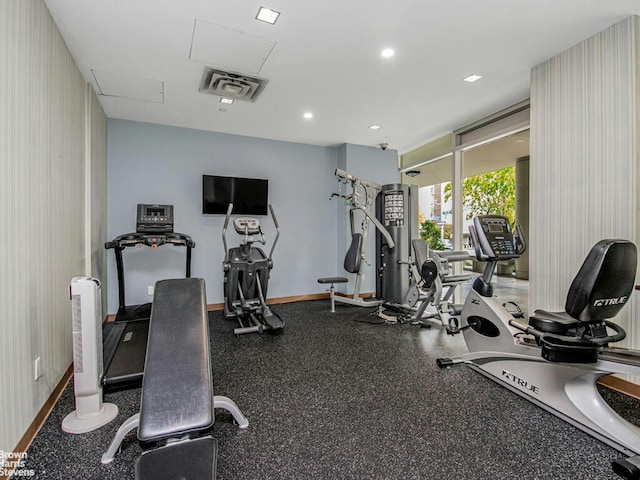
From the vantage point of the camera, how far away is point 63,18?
7.74 ft

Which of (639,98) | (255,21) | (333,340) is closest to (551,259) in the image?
(639,98)

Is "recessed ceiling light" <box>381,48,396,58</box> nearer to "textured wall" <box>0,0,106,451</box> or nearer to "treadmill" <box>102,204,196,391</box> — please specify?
"textured wall" <box>0,0,106,451</box>

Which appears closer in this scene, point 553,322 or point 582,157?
point 553,322

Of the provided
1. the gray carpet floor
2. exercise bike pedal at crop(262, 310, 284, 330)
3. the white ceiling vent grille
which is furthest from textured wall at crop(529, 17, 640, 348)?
the white ceiling vent grille

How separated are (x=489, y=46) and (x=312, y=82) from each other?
172 cm

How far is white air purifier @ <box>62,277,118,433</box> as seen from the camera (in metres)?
1.94

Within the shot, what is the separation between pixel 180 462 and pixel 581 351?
2.32 meters

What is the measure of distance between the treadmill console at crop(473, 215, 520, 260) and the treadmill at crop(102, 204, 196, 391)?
2.99 metres

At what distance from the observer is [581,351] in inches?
74.6

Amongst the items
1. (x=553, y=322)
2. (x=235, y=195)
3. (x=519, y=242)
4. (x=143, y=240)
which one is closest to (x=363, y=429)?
(x=553, y=322)

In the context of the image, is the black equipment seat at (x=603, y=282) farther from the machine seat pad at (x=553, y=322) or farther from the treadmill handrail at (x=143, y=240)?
the treadmill handrail at (x=143, y=240)

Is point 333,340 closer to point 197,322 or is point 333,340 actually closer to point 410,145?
point 197,322

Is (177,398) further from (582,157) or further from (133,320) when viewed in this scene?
(582,157)

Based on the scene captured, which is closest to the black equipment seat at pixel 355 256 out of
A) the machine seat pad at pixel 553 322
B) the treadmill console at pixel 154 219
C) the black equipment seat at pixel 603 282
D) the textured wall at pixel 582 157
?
the textured wall at pixel 582 157
